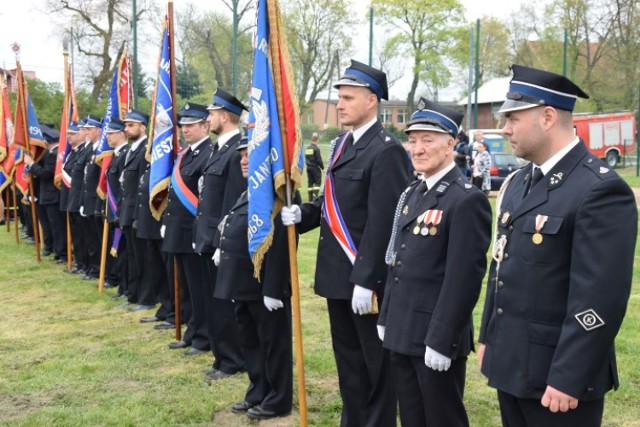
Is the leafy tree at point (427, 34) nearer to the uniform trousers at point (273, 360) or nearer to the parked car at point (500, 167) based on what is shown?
the parked car at point (500, 167)

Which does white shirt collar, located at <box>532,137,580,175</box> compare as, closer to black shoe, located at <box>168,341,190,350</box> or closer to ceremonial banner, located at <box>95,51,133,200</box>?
black shoe, located at <box>168,341,190,350</box>

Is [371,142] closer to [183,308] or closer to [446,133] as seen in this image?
[446,133]

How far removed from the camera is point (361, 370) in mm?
4250

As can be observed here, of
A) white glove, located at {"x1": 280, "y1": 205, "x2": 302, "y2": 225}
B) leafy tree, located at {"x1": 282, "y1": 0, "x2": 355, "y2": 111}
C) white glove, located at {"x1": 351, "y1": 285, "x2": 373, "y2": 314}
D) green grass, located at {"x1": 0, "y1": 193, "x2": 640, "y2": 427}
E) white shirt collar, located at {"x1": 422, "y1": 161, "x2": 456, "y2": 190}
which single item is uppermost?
leafy tree, located at {"x1": 282, "y1": 0, "x2": 355, "y2": 111}

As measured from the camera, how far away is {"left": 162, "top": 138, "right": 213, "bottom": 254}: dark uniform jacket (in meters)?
6.25

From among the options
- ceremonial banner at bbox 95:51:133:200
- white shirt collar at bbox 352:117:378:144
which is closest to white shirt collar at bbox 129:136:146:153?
ceremonial banner at bbox 95:51:133:200

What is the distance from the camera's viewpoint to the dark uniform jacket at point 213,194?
18.4 feet

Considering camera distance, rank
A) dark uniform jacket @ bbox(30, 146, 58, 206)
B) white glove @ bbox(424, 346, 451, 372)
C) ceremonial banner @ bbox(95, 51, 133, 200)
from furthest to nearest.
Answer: dark uniform jacket @ bbox(30, 146, 58, 206), ceremonial banner @ bbox(95, 51, 133, 200), white glove @ bbox(424, 346, 451, 372)

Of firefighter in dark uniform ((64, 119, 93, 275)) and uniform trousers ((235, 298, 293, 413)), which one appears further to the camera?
firefighter in dark uniform ((64, 119, 93, 275))

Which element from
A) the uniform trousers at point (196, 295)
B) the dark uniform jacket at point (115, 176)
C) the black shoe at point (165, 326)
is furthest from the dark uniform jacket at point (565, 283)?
the dark uniform jacket at point (115, 176)

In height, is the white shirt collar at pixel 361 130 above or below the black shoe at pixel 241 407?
above

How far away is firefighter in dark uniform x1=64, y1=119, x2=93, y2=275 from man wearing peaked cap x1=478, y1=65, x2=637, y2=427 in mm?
8418

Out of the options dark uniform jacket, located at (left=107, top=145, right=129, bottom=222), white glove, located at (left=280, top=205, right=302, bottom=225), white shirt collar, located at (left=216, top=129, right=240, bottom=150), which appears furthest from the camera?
dark uniform jacket, located at (left=107, top=145, right=129, bottom=222)

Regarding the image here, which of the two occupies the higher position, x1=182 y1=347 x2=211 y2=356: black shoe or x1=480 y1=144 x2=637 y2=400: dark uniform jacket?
x1=480 y1=144 x2=637 y2=400: dark uniform jacket
